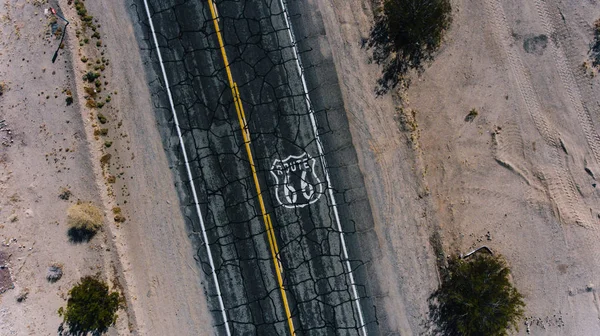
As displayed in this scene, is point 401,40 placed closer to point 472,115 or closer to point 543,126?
point 472,115

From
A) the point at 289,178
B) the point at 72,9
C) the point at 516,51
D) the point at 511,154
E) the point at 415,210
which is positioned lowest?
the point at 415,210

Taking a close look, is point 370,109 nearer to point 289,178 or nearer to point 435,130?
point 435,130

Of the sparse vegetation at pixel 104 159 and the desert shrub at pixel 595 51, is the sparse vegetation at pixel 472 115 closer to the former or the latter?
the desert shrub at pixel 595 51

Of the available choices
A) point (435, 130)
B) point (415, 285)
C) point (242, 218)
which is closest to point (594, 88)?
point (435, 130)

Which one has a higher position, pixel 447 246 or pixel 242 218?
pixel 242 218

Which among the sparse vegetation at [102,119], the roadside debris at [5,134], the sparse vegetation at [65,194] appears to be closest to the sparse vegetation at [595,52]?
the sparse vegetation at [102,119]

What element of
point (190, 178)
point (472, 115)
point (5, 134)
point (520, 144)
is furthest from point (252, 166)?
point (520, 144)

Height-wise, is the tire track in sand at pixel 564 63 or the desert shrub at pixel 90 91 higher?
the desert shrub at pixel 90 91
